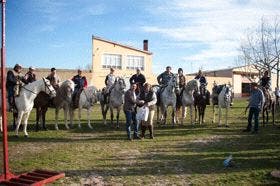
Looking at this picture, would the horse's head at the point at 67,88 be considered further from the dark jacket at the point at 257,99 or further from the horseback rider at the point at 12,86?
the dark jacket at the point at 257,99

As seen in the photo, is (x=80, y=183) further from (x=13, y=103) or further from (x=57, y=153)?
(x=13, y=103)

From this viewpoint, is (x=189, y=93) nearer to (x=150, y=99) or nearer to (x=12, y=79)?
(x=150, y=99)

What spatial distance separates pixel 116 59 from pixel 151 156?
4016cm

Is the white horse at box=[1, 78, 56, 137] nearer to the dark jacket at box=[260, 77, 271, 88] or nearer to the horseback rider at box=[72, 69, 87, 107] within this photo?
the horseback rider at box=[72, 69, 87, 107]

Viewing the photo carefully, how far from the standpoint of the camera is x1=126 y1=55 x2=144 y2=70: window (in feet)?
173

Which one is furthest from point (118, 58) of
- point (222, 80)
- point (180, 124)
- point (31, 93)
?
point (31, 93)

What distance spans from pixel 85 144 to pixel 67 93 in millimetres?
4335

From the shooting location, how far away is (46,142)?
1406cm

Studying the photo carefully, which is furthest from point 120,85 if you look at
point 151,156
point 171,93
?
point 151,156

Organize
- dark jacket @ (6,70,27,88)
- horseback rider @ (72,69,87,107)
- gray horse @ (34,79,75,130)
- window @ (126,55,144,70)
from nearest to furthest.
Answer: dark jacket @ (6,70,27,88) < gray horse @ (34,79,75,130) < horseback rider @ (72,69,87,107) < window @ (126,55,144,70)

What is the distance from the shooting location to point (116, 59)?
5141cm

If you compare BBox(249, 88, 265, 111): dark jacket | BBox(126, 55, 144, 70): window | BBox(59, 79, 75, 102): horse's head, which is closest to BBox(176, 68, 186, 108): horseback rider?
BBox(249, 88, 265, 111): dark jacket

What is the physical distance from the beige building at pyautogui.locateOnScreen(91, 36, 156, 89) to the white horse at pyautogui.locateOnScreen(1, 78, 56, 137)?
30.8 m

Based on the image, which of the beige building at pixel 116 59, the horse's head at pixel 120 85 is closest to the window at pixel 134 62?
the beige building at pixel 116 59
